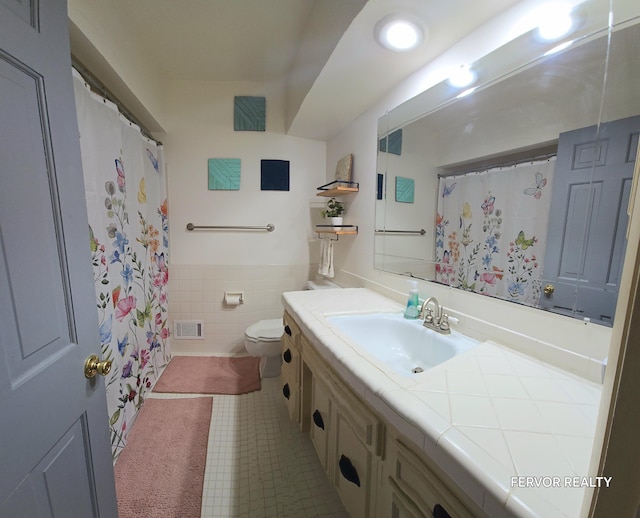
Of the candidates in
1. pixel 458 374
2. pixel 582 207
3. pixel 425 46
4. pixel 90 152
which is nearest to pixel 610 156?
pixel 582 207

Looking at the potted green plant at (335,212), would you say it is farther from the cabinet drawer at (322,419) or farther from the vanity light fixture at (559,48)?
the vanity light fixture at (559,48)

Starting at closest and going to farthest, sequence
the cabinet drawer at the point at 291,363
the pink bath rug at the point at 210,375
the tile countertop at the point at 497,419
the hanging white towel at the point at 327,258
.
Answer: the tile countertop at the point at 497,419 → the cabinet drawer at the point at 291,363 → the pink bath rug at the point at 210,375 → the hanging white towel at the point at 327,258

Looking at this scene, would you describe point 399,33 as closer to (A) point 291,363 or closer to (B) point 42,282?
(B) point 42,282

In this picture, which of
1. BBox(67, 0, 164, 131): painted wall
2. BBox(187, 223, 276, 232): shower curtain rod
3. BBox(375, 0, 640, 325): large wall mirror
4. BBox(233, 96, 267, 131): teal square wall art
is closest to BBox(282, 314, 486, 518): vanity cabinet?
BBox(375, 0, 640, 325): large wall mirror

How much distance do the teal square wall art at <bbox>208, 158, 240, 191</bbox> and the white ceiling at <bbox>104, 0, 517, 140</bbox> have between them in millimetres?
570

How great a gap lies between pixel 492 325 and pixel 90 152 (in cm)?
190

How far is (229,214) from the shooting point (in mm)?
2318

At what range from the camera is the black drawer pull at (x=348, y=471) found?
864 millimetres

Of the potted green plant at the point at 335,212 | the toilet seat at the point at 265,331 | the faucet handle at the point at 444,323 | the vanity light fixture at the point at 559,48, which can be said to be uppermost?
the vanity light fixture at the point at 559,48

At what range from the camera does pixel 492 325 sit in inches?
38.3

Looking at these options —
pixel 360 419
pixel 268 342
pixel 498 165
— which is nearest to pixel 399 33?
pixel 498 165

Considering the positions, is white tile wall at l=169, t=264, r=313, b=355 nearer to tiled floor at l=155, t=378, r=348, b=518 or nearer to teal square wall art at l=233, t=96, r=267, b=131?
tiled floor at l=155, t=378, r=348, b=518

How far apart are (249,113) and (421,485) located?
2525 millimetres

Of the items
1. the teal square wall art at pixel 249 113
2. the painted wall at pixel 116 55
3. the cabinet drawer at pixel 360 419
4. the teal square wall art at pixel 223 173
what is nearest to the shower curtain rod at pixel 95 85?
the painted wall at pixel 116 55
